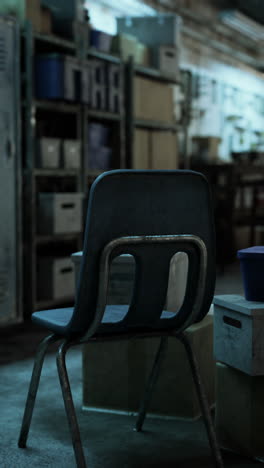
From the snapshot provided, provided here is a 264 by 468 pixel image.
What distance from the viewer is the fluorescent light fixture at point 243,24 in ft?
28.4

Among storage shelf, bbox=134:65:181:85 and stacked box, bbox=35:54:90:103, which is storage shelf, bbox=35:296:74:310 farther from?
storage shelf, bbox=134:65:181:85

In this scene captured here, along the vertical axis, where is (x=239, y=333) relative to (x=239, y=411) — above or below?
above

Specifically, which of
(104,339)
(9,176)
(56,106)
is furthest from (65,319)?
(56,106)

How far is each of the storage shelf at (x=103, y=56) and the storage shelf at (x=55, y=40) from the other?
0.16m

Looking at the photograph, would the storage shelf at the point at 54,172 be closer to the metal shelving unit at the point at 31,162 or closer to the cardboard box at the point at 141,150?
the metal shelving unit at the point at 31,162

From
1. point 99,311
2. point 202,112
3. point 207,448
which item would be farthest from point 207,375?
point 202,112

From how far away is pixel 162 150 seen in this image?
5.20 meters

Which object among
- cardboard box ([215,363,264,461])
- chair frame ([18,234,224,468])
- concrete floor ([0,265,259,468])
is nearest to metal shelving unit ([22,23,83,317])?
concrete floor ([0,265,259,468])

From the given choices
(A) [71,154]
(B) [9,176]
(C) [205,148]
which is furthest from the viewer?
(C) [205,148]

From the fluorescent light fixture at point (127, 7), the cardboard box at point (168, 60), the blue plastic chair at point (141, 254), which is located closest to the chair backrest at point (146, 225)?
the blue plastic chair at point (141, 254)

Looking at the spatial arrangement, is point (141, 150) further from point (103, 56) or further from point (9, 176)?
point (9, 176)

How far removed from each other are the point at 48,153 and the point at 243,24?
633 cm

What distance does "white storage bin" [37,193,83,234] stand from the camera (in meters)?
4.06

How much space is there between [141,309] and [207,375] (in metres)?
0.72
